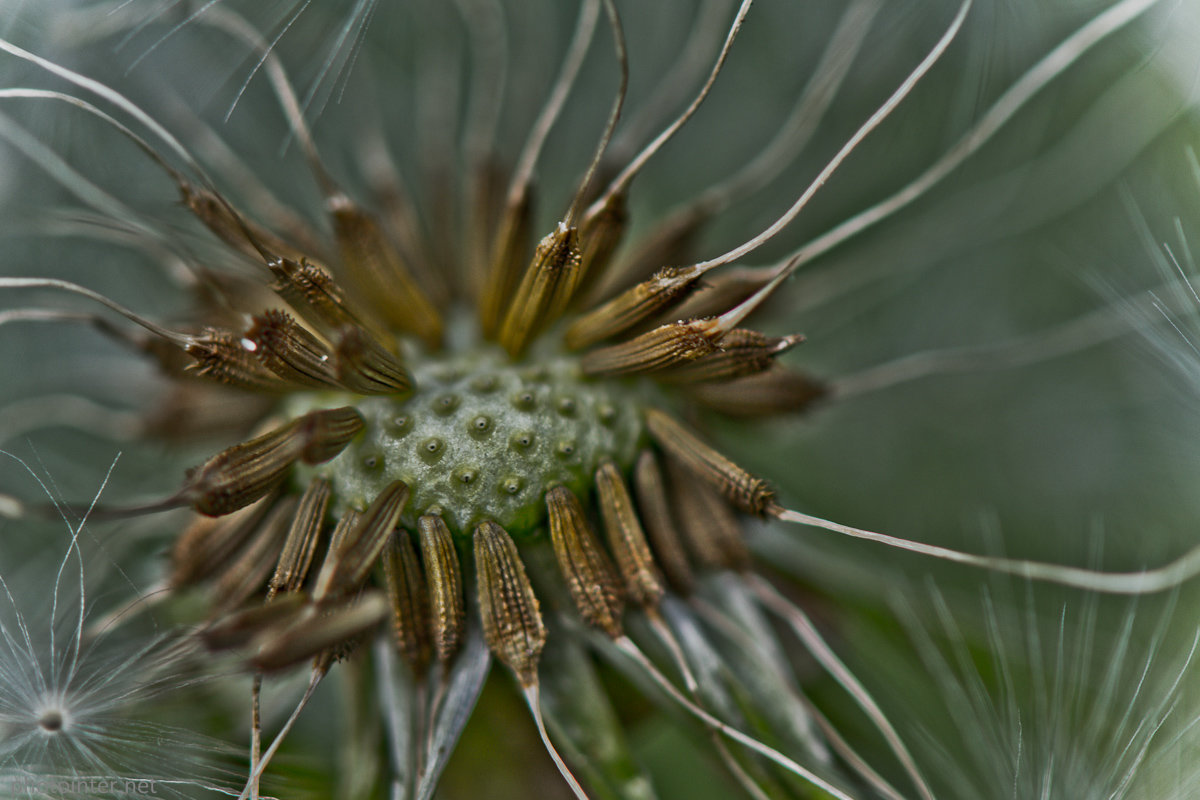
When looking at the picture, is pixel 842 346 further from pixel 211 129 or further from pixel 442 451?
pixel 211 129

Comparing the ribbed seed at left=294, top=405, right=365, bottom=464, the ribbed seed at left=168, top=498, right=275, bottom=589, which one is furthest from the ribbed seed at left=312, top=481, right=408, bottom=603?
the ribbed seed at left=168, top=498, right=275, bottom=589

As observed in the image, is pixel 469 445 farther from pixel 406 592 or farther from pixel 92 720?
pixel 92 720

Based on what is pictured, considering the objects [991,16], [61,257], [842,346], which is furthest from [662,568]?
[61,257]

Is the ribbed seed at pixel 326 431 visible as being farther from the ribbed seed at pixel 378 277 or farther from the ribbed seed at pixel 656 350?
the ribbed seed at pixel 656 350

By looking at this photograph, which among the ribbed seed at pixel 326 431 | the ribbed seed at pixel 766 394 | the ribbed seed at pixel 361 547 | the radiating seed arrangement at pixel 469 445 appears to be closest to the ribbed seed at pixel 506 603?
the radiating seed arrangement at pixel 469 445

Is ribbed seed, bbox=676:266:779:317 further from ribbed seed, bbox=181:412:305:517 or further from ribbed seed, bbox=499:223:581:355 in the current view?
ribbed seed, bbox=181:412:305:517

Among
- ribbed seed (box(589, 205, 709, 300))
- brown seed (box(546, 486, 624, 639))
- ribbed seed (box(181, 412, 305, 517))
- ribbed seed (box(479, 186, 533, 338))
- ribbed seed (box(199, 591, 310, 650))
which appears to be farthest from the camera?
ribbed seed (box(589, 205, 709, 300))

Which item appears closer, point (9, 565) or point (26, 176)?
point (9, 565)
